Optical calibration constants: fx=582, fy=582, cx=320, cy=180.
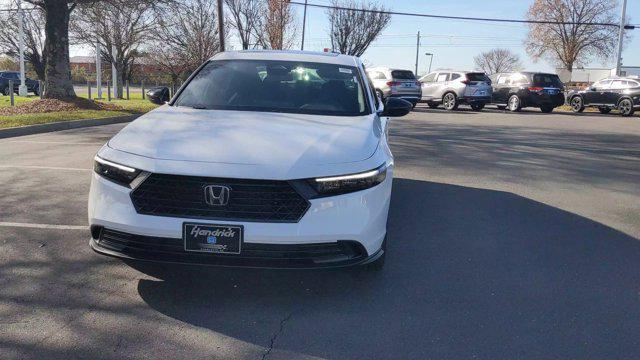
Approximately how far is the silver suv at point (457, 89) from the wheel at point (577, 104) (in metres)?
4.47

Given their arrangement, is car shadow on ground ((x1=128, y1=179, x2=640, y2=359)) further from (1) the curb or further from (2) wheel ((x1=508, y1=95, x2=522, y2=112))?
(2) wheel ((x1=508, y1=95, x2=522, y2=112))

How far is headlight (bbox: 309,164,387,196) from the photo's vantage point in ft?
10.9

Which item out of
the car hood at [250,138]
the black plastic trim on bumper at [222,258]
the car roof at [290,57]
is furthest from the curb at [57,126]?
the black plastic trim on bumper at [222,258]

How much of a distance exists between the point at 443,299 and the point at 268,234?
1.28m

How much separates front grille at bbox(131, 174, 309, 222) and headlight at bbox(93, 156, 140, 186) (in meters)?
0.14

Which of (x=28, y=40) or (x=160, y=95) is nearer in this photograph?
(x=160, y=95)

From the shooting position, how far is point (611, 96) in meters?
24.5

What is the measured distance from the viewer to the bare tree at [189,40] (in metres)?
37.2

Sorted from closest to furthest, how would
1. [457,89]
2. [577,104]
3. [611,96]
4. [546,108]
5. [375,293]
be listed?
[375,293] → [611,96] → [457,89] → [546,108] → [577,104]

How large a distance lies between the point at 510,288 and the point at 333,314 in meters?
1.31

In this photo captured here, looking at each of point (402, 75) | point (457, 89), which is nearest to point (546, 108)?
point (457, 89)

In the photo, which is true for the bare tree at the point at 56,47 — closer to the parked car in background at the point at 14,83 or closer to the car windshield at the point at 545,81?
the car windshield at the point at 545,81

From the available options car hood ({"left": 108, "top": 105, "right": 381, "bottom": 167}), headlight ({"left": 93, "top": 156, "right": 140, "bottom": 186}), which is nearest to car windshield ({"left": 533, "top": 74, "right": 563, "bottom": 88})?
car hood ({"left": 108, "top": 105, "right": 381, "bottom": 167})

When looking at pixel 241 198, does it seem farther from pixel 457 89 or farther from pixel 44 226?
pixel 457 89
